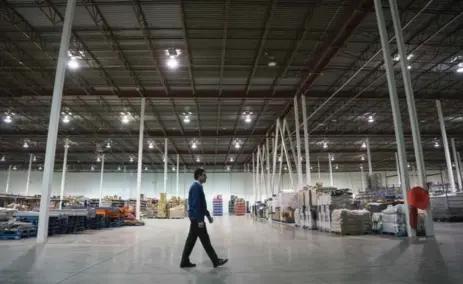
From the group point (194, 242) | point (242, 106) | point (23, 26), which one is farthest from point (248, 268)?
point (242, 106)

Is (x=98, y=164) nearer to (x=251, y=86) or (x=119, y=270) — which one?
(x=251, y=86)

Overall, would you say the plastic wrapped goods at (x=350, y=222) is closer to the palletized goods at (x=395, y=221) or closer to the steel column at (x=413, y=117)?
the palletized goods at (x=395, y=221)

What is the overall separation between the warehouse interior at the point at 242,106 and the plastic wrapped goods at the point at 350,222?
0.15 ft

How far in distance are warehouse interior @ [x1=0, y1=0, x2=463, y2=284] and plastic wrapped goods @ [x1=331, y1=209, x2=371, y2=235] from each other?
4 centimetres

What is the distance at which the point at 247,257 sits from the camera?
5195mm

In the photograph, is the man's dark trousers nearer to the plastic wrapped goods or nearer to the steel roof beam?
the plastic wrapped goods

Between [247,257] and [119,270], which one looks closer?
[119,270]

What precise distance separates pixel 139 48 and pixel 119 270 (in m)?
11.2

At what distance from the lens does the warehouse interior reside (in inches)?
190

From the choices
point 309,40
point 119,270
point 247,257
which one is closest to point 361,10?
point 309,40

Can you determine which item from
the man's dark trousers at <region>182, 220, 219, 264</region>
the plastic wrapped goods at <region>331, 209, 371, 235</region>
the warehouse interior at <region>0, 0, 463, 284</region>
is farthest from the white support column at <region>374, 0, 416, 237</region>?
the man's dark trousers at <region>182, 220, 219, 264</region>

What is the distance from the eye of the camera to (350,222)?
32.8 ft

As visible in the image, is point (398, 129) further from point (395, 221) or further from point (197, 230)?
point (197, 230)

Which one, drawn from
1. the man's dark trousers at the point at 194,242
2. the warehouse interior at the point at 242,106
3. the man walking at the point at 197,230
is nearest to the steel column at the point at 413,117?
the warehouse interior at the point at 242,106
